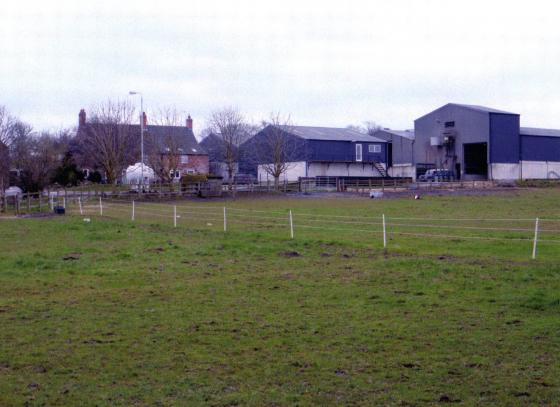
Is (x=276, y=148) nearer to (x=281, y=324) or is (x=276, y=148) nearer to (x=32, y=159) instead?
(x=32, y=159)

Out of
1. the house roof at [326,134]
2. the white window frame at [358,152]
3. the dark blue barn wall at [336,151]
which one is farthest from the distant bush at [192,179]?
the white window frame at [358,152]

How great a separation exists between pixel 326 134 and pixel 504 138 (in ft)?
62.2

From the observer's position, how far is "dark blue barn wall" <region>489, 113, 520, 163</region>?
71.7 metres

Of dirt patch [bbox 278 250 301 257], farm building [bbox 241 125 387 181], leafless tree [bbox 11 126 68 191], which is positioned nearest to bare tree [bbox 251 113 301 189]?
farm building [bbox 241 125 387 181]

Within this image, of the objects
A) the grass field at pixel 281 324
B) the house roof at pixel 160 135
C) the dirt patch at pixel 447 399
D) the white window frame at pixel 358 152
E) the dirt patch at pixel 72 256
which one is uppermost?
the house roof at pixel 160 135

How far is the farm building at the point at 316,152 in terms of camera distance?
69.9 m

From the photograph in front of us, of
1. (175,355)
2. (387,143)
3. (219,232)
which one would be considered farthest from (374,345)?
(387,143)

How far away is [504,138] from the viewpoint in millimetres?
72750

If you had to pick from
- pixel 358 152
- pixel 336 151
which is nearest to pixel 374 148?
pixel 358 152

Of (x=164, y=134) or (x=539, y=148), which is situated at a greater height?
(x=164, y=134)

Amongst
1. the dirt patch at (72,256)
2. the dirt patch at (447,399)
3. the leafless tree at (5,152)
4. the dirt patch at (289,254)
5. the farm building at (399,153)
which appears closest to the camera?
the dirt patch at (447,399)

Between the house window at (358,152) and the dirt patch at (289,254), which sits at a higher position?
the house window at (358,152)

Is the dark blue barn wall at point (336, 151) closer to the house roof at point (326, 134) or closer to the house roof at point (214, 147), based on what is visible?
the house roof at point (326, 134)

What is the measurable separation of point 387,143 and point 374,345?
7342 centimetres
